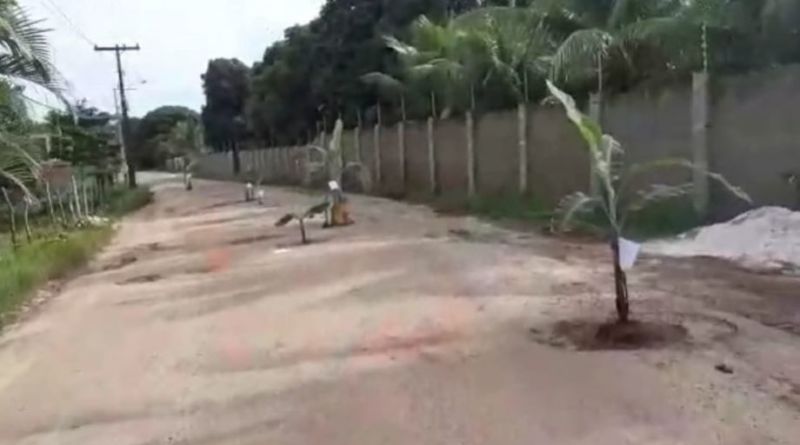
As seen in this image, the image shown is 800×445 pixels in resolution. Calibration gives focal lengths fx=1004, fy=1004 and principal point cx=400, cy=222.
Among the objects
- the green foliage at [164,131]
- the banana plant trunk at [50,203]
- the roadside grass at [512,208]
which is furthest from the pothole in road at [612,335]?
the green foliage at [164,131]

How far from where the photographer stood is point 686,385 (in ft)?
19.8

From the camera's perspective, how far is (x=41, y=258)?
15430mm

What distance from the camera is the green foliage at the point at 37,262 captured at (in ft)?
39.4

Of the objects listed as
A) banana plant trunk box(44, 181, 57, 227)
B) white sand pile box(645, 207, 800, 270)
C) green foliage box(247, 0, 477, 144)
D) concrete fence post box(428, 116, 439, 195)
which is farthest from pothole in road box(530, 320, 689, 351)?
green foliage box(247, 0, 477, 144)

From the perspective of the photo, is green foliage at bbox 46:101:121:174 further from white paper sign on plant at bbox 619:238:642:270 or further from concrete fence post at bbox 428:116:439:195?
white paper sign on plant at bbox 619:238:642:270

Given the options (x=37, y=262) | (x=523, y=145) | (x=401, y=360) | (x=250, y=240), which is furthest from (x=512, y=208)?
(x=401, y=360)

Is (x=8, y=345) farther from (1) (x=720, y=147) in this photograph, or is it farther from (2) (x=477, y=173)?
(2) (x=477, y=173)

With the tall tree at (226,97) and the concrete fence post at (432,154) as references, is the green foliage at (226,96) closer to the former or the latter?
the tall tree at (226,97)

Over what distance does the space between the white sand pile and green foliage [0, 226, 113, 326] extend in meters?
8.02

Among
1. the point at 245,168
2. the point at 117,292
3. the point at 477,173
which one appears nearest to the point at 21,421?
the point at 117,292

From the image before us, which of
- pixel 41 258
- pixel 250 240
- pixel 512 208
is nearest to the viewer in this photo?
pixel 41 258

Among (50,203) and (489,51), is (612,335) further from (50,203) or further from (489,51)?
(50,203)

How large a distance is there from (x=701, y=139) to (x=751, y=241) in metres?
3.16

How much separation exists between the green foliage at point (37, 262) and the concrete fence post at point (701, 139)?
31.1ft
